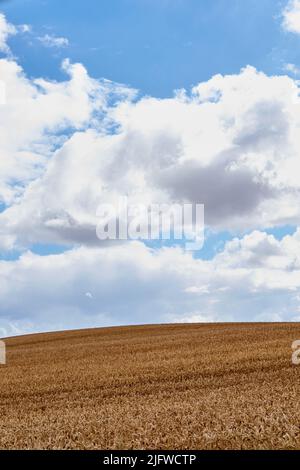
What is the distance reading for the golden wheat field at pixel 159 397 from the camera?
29.0ft

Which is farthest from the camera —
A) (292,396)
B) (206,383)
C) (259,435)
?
(206,383)

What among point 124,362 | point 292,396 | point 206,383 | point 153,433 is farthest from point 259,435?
point 124,362

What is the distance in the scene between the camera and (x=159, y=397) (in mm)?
15266

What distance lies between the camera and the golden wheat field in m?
8.84

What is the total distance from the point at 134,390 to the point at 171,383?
149cm

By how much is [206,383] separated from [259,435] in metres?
9.70

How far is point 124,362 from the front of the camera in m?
26.2

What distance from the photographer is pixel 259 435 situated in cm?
841
